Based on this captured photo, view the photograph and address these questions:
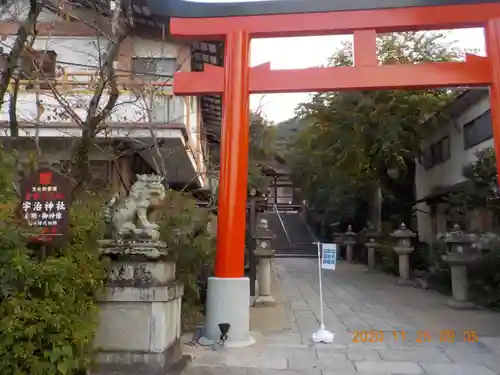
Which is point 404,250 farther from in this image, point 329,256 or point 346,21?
point 346,21

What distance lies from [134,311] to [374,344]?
381 centimetres

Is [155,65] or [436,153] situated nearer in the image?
[155,65]

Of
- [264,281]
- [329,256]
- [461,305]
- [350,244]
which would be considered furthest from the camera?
[350,244]

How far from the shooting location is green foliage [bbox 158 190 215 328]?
293 inches

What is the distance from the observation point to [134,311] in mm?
5102

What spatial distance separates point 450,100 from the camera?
16.6m

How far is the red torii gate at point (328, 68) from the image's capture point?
25.3 feet

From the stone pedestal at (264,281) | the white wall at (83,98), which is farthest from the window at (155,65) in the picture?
the stone pedestal at (264,281)

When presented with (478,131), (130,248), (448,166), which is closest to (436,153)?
(448,166)

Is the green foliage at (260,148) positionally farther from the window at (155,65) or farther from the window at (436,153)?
the window at (436,153)

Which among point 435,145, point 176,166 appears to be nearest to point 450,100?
point 435,145

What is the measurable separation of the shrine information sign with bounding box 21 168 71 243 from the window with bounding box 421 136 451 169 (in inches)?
661

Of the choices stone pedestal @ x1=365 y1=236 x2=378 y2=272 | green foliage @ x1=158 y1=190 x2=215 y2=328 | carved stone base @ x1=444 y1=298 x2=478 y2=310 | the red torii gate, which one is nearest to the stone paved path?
carved stone base @ x1=444 y1=298 x2=478 y2=310

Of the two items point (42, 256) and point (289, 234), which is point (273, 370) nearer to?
point (42, 256)
